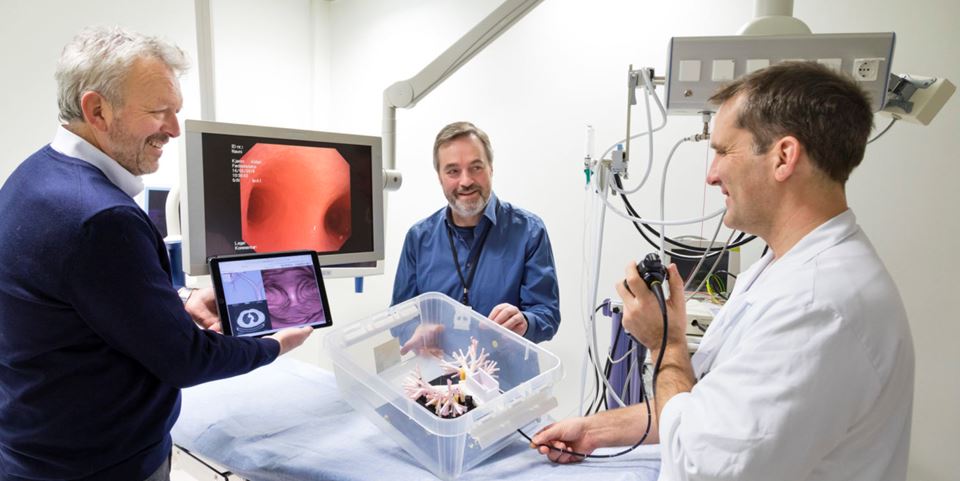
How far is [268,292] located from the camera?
120 centimetres

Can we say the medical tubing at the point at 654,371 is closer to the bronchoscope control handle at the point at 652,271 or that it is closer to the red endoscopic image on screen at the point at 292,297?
the bronchoscope control handle at the point at 652,271

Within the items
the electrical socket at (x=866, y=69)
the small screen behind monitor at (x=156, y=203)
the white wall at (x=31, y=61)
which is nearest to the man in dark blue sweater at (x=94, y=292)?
the electrical socket at (x=866, y=69)

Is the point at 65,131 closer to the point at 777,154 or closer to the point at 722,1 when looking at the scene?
the point at 777,154

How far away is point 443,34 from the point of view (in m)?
3.07

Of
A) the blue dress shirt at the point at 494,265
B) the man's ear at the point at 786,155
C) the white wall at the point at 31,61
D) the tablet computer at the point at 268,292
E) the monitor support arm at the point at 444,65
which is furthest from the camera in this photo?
the white wall at the point at 31,61

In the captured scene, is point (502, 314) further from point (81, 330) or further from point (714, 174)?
point (81, 330)

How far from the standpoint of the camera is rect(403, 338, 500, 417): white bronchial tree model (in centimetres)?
107

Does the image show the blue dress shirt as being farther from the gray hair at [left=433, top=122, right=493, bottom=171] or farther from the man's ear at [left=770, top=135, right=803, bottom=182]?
the man's ear at [left=770, top=135, right=803, bottom=182]

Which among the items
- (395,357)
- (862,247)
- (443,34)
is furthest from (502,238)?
(443,34)

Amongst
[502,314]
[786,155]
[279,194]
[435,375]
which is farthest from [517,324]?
[786,155]

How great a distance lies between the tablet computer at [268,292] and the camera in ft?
3.75

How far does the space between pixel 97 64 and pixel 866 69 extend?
5.13ft

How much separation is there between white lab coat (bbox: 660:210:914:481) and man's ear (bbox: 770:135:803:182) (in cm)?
13

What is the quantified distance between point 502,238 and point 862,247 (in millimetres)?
1127
